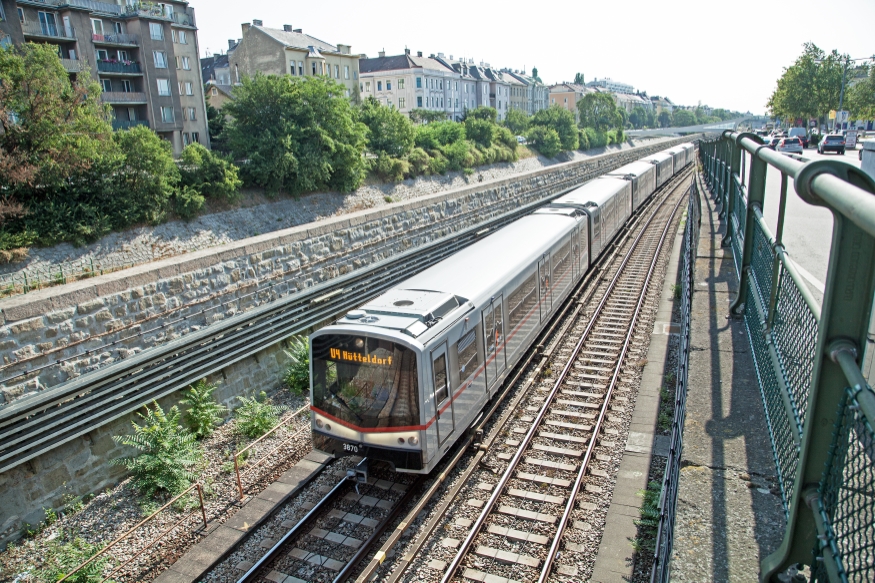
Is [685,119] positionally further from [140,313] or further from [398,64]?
[140,313]

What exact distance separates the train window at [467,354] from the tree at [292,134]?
52.4ft

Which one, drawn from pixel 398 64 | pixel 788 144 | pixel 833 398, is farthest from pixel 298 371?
pixel 398 64

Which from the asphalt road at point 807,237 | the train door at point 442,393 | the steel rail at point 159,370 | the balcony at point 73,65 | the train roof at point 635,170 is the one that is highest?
the balcony at point 73,65

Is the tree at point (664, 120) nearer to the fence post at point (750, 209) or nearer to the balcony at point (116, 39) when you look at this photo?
the balcony at point (116, 39)

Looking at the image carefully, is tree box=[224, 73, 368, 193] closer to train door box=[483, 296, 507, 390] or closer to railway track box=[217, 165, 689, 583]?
railway track box=[217, 165, 689, 583]

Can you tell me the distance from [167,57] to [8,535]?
38279 millimetres

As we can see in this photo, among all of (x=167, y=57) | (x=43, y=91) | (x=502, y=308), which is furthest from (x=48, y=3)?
(x=502, y=308)

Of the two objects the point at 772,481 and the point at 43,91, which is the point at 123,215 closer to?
the point at 43,91

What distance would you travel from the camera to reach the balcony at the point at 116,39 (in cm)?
3548

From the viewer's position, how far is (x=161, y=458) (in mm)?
9273

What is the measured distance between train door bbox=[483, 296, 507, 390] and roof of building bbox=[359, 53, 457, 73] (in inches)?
2808

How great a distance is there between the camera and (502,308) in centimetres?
1012

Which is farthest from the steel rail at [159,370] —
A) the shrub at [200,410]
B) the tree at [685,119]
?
the tree at [685,119]

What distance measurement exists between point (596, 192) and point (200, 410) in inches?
575
